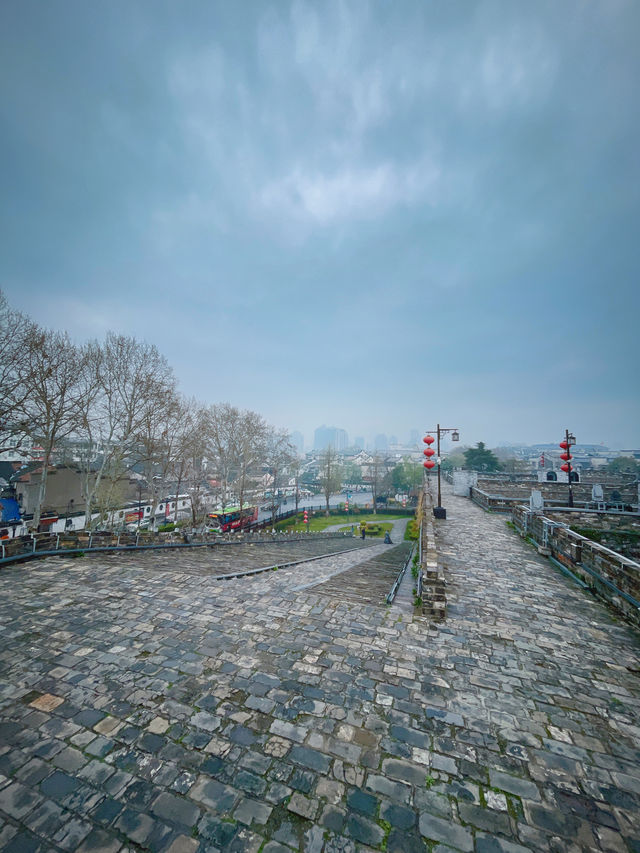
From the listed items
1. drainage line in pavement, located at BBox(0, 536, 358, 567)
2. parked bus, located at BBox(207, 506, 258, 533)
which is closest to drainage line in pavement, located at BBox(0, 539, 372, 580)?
drainage line in pavement, located at BBox(0, 536, 358, 567)

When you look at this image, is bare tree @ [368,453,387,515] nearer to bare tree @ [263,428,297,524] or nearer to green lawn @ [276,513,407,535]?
green lawn @ [276,513,407,535]

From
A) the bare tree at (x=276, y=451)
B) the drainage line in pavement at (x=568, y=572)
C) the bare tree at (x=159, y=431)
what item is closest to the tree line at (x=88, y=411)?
the bare tree at (x=159, y=431)

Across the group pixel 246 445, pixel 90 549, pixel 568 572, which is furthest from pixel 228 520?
pixel 568 572

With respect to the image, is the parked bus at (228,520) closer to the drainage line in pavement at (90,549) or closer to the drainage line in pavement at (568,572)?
the drainage line in pavement at (90,549)

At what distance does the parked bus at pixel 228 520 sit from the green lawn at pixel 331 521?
160 inches

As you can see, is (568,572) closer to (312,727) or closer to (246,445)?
(312,727)

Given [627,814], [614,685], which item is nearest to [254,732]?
[627,814]

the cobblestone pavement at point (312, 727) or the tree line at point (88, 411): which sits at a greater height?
the tree line at point (88, 411)

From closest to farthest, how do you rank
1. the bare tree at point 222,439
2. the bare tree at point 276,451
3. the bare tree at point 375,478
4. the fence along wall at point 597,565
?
the fence along wall at point 597,565 < the bare tree at point 222,439 < the bare tree at point 276,451 < the bare tree at point 375,478

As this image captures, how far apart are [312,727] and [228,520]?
2358 cm

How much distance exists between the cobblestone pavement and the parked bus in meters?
18.0

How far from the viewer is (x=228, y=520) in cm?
2569

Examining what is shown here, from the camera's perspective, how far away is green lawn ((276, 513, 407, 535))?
31.2 metres

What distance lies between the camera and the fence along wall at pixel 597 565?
251 inches
